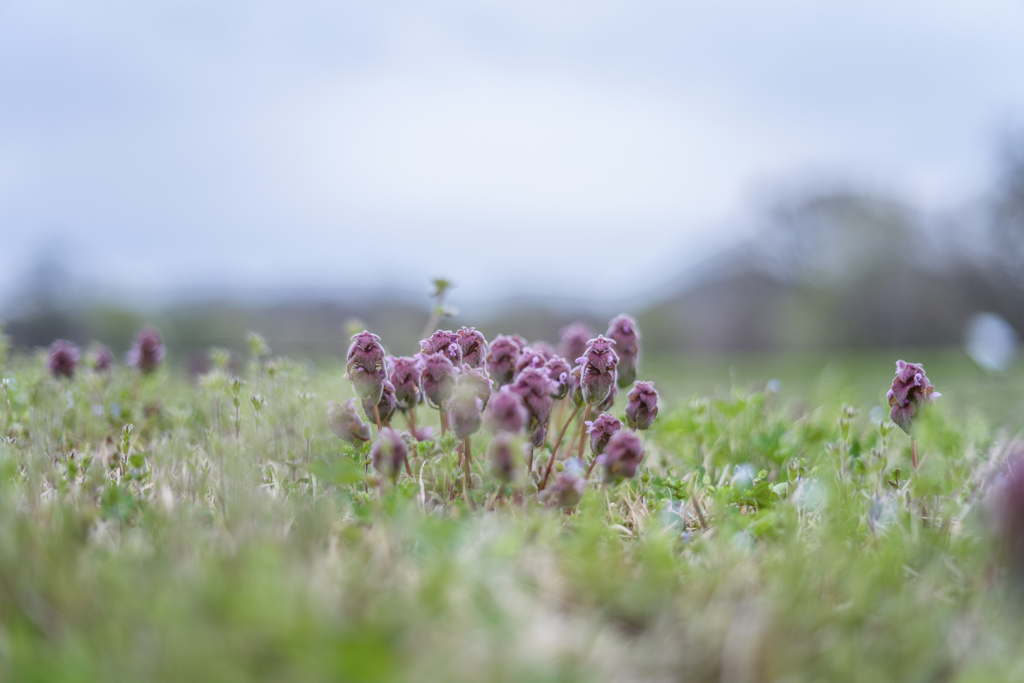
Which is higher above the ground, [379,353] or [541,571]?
[379,353]

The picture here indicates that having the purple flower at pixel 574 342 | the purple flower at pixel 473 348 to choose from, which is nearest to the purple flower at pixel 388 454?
the purple flower at pixel 473 348

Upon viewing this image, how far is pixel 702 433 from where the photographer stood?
2.81 meters

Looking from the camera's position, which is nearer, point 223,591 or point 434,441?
point 223,591

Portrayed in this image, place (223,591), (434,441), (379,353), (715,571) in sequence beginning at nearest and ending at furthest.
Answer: (223,591) < (715,571) < (379,353) < (434,441)

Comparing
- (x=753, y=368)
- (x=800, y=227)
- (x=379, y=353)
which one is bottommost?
(x=753, y=368)

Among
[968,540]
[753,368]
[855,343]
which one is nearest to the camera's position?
[968,540]

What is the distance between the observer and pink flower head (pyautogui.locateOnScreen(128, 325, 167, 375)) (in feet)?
11.1

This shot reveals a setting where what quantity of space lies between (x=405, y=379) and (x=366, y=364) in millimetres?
109

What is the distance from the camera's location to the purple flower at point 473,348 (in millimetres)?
2078

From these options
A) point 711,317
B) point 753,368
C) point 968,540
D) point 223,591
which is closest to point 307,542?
point 223,591

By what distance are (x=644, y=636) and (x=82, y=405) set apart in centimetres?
259

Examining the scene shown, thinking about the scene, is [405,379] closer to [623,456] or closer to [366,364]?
[366,364]

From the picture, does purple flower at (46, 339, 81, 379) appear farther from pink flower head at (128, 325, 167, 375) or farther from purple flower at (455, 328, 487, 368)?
purple flower at (455, 328, 487, 368)

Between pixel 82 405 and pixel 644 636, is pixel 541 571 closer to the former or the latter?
pixel 644 636
